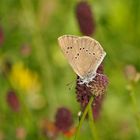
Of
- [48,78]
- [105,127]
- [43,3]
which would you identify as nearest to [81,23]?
[105,127]

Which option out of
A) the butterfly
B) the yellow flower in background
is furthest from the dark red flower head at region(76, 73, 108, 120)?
the yellow flower in background

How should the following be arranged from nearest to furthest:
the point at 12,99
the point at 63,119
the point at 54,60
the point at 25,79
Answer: the point at 63,119 → the point at 12,99 → the point at 25,79 → the point at 54,60

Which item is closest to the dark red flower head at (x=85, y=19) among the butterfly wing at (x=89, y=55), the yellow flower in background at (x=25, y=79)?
the butterfly wing at (x=89, y=55)

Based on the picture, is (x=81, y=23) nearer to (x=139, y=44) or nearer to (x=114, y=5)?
(x=139, y=44)

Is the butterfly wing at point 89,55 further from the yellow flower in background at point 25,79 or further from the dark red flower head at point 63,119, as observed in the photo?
the yellow flower in background at point 25,79

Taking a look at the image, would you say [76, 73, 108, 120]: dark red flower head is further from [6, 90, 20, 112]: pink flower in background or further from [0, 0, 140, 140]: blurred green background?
[0, 0, 140, 140]: blurred green background

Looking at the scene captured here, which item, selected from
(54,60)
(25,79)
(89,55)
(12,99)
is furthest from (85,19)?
(54,60)

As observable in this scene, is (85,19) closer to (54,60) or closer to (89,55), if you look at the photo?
(89,55)
